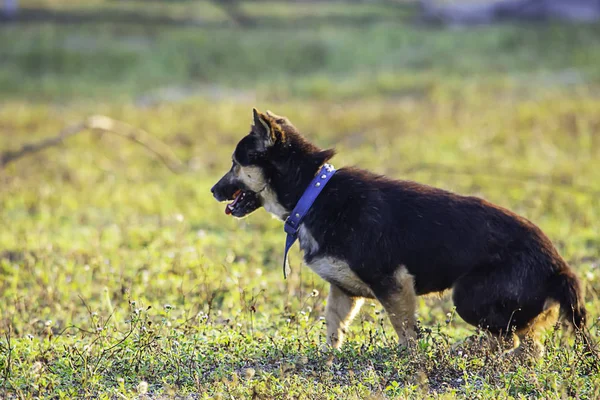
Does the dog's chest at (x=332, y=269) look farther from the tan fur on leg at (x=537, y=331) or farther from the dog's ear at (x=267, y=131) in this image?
the tan fur on leg at (x=537, y=331)

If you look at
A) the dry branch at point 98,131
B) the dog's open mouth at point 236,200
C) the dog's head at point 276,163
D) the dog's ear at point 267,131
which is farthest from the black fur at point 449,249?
the dry branch at point 98,131

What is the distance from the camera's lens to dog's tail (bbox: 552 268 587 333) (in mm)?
5637

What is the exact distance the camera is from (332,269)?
229 inches

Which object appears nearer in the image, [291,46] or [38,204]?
[38,204]

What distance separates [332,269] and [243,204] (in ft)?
3.41

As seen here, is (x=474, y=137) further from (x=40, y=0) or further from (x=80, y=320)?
(x=40, y=0)

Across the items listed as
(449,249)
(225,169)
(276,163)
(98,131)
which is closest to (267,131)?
(276,163)

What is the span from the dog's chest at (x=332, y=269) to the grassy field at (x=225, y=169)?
0.87ft

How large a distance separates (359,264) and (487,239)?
0.91m

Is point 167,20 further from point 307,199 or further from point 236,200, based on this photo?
point 307,199

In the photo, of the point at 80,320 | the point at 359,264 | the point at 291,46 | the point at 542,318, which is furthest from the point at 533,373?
the point at 291,46

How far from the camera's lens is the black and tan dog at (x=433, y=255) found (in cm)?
564

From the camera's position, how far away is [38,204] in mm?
11938

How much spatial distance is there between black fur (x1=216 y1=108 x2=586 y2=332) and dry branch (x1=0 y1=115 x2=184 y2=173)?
7.25m
